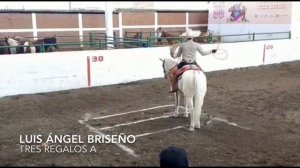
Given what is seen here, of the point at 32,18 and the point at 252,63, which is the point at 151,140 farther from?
the point at 32,18

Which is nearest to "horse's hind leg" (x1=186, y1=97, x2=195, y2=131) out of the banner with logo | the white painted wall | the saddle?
the saddle

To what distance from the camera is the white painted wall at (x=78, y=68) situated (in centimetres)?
957

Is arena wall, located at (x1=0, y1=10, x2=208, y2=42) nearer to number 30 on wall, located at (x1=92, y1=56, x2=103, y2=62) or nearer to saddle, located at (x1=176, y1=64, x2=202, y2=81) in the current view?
number 30 on wall, located at (x1=92, y1=56, x2=103, y2=62)

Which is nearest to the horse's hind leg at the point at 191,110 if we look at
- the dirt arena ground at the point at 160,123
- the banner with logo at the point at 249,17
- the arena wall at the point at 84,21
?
the dirt arena ground at the point at 160,123

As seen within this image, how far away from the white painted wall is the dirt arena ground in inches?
14.9

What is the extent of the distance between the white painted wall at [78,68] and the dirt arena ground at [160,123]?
0.38m

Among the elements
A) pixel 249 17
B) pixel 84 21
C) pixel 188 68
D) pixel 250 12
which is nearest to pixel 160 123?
pixel 188 68

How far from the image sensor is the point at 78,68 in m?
10.6

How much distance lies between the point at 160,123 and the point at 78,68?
454 centimetres

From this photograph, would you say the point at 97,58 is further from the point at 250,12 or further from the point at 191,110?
the point at 250,12

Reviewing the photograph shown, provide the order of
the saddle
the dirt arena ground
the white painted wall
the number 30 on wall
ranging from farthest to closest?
1. the number 30 on wall
2. the white painted wall
3. the saddle
4. the dirt arena ground

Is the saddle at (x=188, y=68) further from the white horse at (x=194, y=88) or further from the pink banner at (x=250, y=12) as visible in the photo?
the pink banner at (x=250, y=12)

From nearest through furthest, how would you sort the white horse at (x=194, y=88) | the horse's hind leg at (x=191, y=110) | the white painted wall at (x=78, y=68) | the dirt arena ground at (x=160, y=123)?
the dirt arena ground at (x=160, y=123) < the white horse at (x=194, y=88) < the horse's hind leg at (x=191, y=110) < the white painted wall at (x=78, y=68)

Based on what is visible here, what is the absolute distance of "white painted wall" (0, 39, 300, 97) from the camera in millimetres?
9570
